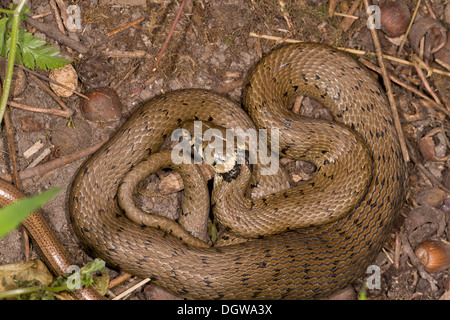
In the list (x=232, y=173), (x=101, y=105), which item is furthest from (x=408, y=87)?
(x=101, y=105)

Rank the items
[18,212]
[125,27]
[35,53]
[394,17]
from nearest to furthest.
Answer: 1. [18,212]
2. [35,53]
3. [125,27]
4. [394,17]

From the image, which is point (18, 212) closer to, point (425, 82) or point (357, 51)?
→ point (357, 51)

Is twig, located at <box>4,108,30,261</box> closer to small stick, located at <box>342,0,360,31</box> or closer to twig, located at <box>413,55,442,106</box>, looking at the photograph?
small stick, located at <box>342,0,360,31</box>

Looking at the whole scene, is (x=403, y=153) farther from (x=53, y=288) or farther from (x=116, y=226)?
(x=53, y=288)

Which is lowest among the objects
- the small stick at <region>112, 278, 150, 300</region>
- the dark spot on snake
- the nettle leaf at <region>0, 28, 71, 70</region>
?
the small stick at <region>112, 278, 150, 300</region>

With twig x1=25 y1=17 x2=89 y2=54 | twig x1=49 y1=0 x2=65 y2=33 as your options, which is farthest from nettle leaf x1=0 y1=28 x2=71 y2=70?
twig x1=49 y1=0 x2=65 y2=33

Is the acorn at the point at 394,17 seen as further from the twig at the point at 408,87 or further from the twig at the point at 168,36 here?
the twig at the point at 168,36
